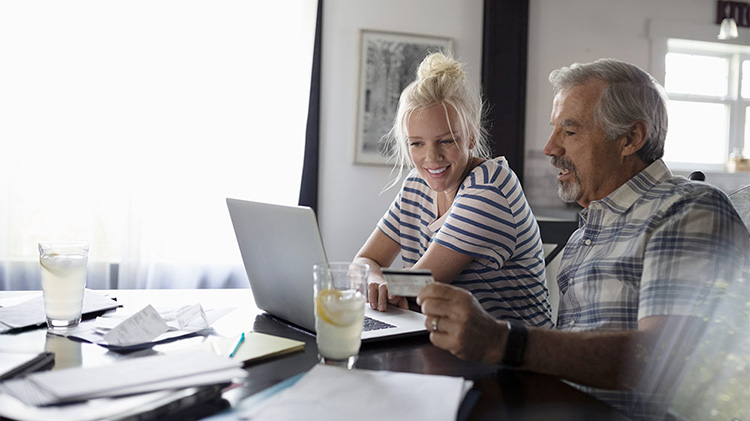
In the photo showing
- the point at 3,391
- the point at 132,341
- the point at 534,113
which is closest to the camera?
the point at 3,391

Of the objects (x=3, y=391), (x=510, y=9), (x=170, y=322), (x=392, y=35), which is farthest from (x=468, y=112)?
(x=510, y=9)

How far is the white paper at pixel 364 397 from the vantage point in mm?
735

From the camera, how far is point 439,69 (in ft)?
5.94

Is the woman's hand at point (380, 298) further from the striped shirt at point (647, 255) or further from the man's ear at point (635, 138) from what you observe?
the man's ear at point (635, 138)

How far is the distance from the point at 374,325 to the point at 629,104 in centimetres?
70

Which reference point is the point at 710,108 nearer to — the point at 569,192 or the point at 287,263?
the point at 569,192

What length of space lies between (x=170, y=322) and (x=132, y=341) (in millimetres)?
155

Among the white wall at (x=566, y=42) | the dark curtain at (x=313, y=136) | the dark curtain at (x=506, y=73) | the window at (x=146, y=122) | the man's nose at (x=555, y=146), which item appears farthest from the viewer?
the white wall at (x=566, y=42)

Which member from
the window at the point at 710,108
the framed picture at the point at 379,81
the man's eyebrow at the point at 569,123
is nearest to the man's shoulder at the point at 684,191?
the man's eyebrow at the point at 569,123

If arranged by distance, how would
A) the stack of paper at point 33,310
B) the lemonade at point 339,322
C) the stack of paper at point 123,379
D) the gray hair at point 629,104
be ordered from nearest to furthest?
the stack of paper at point 123,379
the lemonade at point 339,322
the stack of paper at point 33,310
the gray hair at point 629,104

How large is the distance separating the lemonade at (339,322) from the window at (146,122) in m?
2.51

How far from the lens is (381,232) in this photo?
6.49ft

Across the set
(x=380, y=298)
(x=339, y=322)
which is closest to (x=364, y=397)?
(x=339, y=322)

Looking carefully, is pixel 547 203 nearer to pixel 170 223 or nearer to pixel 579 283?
pixel 170 223
